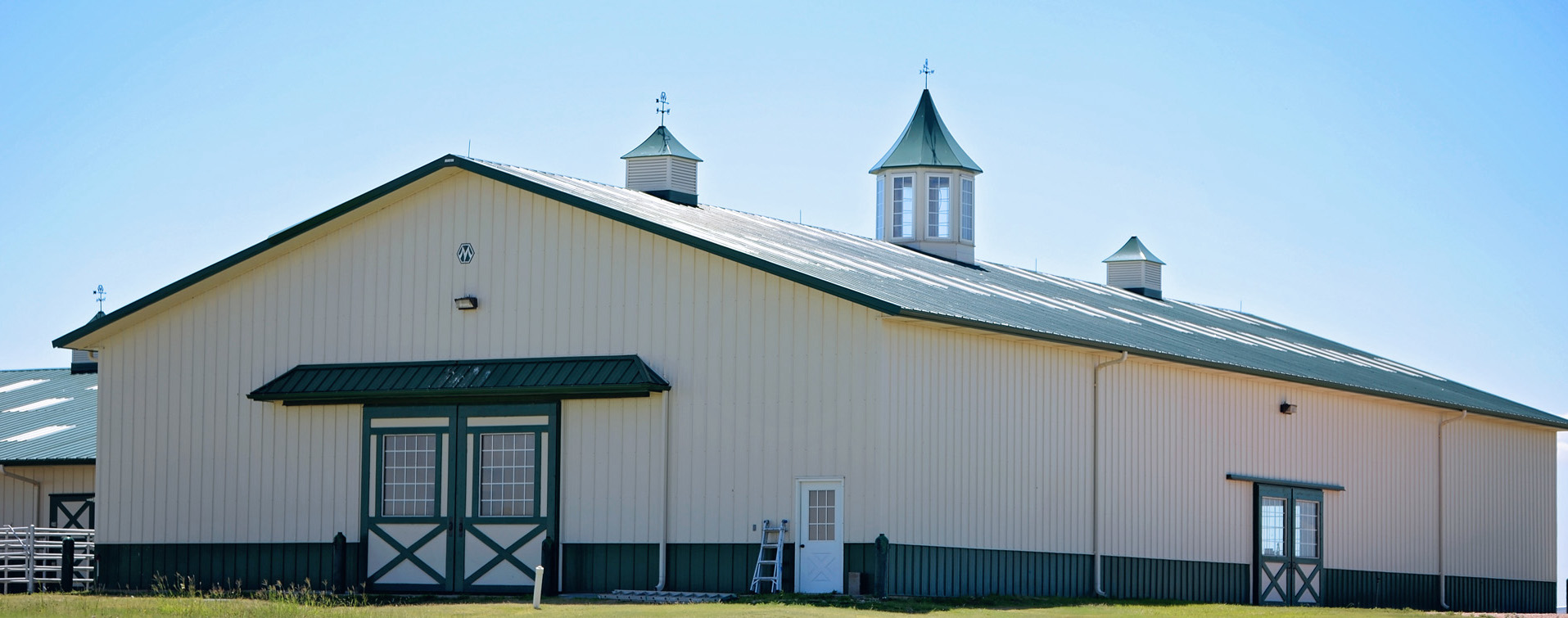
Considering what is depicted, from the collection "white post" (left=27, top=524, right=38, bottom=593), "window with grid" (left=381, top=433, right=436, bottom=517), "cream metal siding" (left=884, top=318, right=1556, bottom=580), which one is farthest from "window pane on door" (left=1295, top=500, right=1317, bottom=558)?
"white post" (left=27, top=524, right=38, bottom=593)

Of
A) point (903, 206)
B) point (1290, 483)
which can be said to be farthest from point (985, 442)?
point (903, 206)

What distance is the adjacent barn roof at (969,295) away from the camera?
2527 cm

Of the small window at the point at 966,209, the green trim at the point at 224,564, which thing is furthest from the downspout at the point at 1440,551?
the green trim at the point at 224,564

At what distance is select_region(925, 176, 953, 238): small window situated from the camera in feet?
127

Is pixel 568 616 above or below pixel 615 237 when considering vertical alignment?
below

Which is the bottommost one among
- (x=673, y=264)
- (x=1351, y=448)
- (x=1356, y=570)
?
(x=1356, y=570)

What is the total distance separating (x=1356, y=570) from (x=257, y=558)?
17552mm

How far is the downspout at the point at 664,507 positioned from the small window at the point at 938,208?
14.1 meters

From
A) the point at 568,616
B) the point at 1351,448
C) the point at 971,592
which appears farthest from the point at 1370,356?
the point at 568,616

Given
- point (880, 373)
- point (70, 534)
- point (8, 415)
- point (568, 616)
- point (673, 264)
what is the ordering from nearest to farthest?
point (568, 616) → point (880, 373) → point (673, 264) → point (70, 534) → point (8, 415)

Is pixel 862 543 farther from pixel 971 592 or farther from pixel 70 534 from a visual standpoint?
pixel 70 534

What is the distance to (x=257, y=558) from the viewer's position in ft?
92.6

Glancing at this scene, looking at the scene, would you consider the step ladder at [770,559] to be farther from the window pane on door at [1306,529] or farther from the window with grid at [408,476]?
the window pane on door at [1306,529]

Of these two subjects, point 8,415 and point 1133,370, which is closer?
point 1133,370
